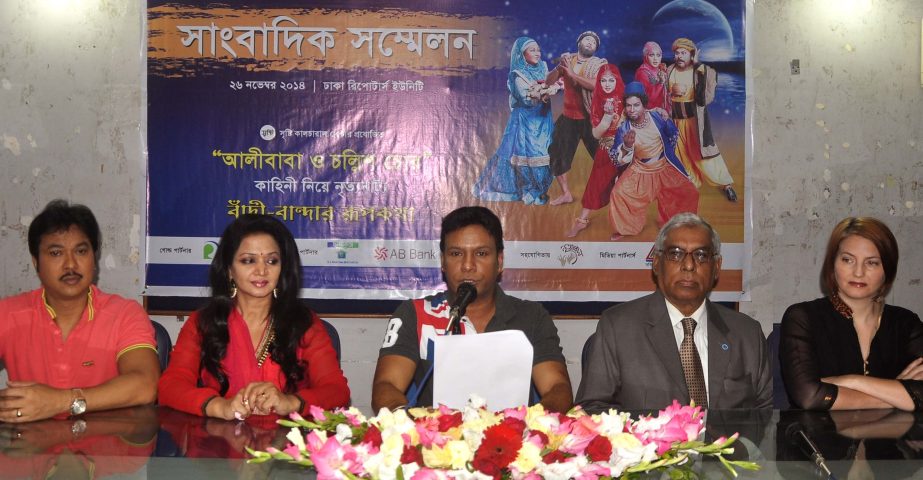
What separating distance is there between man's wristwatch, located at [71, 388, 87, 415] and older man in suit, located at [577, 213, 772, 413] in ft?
5.25

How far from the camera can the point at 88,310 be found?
3246mm

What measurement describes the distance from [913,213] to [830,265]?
1.60 m

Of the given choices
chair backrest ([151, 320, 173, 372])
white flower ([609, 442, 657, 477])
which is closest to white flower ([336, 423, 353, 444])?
white flower ([609, 442, 657, 477])

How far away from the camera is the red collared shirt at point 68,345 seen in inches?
125

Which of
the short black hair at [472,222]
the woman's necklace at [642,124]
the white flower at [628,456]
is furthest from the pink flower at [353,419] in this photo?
the woman's necklace at [642,124]

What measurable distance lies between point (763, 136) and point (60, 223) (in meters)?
3.37

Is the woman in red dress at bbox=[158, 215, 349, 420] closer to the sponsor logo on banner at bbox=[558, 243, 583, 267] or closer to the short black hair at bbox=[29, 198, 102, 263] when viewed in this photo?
the short black hair at bbox=[29, 198, 102, 263]

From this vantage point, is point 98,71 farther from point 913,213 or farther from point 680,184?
point 913,213

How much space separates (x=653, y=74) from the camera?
4449 millimetres

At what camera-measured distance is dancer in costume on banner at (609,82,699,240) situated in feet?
14.6

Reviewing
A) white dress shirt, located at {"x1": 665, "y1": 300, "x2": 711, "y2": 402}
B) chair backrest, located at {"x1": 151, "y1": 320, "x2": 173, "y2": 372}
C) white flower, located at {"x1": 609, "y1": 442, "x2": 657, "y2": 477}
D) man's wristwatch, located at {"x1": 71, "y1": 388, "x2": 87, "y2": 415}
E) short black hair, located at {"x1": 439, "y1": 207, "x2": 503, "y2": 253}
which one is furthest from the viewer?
chair backrest, located at {"x1": 151, "y1": 320, "x2": 173, "y2": 372}

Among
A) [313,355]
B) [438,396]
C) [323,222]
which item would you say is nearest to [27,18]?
[323,222]

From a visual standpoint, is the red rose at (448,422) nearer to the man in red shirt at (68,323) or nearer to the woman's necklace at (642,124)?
the man in red shirt at (68,323)

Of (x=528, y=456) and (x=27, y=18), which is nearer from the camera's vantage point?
(x=528, y=456)
